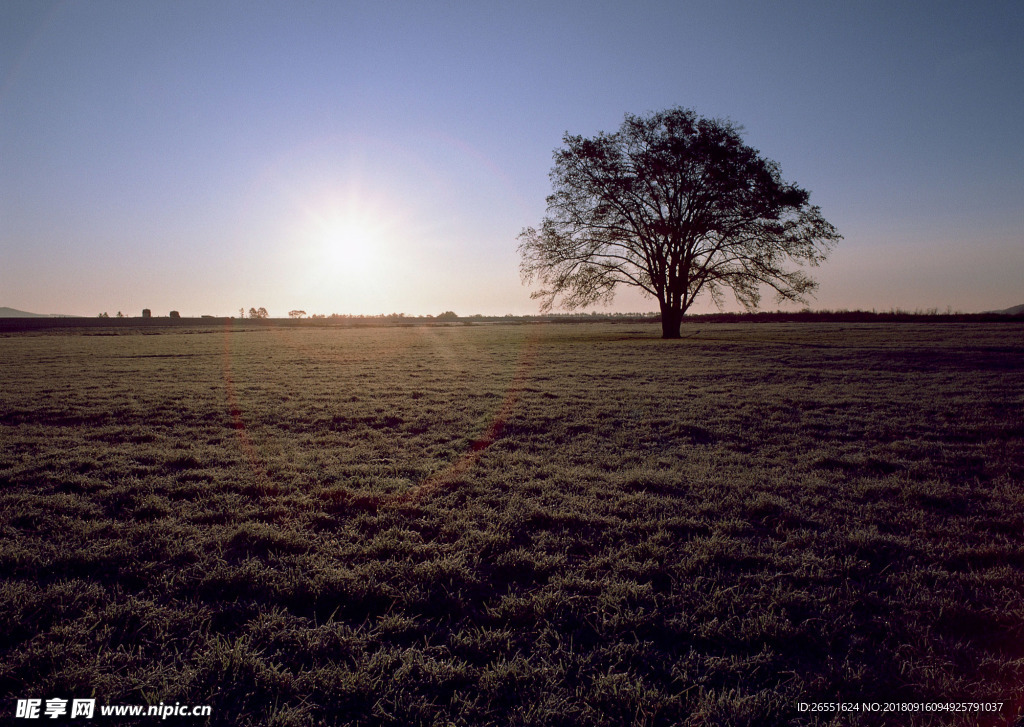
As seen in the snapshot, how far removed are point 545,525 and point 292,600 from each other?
2.16 m


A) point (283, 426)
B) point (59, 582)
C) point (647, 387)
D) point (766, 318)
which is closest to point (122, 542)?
point (59, 582)

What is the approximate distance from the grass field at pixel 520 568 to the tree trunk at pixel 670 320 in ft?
71.4

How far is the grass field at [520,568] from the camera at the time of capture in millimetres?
2484

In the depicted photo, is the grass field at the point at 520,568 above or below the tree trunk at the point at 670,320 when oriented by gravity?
below

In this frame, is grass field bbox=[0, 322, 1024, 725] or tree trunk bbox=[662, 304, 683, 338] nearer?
grass field bbox=[0, 322, 1024, 725]

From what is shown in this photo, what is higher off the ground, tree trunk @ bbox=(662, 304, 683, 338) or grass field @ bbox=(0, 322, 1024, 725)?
tree trunk @ bbox=(662, 304, 683, 338)

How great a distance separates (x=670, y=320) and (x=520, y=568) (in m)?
29.3

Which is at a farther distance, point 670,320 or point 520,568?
point 670,320

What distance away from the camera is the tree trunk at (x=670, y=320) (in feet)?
99.3

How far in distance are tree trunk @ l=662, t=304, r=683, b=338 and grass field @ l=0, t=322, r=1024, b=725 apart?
21748 millimetres

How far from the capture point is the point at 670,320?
101 ft

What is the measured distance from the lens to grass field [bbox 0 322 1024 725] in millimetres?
2484

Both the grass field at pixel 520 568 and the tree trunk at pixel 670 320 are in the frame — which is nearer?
the grass field at pixel 520 568

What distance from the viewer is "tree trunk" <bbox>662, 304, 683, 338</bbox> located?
30281 millimetres
